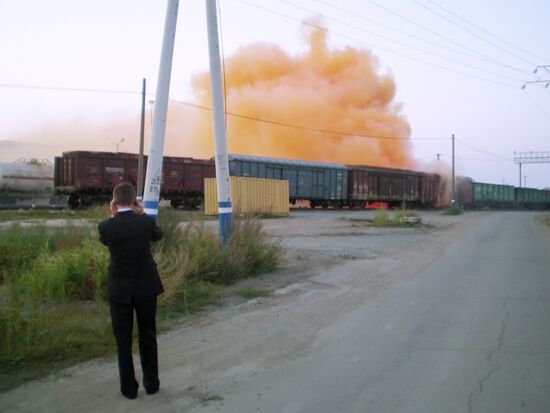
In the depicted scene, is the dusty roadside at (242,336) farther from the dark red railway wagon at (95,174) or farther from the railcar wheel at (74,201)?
the railcar wheel at (74,201)

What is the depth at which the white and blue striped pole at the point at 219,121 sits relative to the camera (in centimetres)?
1031

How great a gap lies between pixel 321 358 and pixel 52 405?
247 centimetres

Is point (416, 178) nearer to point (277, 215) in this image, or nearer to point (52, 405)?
point (277, 215)

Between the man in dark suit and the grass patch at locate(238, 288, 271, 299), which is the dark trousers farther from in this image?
the grass patch at locate(238, 288, 271, 299)

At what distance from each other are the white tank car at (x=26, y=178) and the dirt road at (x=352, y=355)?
2701 centimetres

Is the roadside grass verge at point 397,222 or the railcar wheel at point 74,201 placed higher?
the railcar wheel at point 74,201

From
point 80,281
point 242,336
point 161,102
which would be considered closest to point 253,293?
point 242,336

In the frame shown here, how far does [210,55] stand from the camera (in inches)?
408

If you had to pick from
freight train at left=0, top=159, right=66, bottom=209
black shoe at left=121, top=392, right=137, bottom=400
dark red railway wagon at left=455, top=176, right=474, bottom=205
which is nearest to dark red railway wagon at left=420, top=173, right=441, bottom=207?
dark red railway wagon at left=455, top=176, right=474, bottom=205

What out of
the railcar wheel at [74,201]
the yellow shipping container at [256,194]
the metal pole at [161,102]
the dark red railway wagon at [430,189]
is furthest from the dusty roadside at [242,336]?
the dark red railway wagon at [430,189]

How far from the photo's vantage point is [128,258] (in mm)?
4305

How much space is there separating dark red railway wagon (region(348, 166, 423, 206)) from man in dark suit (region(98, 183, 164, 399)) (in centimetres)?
3832

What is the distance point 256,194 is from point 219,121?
65.5 feet

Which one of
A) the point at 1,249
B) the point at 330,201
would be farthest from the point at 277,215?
the point at 1,249
